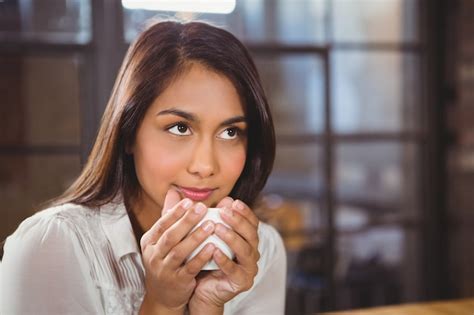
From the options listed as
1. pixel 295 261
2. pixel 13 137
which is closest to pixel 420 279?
pixel 295 261

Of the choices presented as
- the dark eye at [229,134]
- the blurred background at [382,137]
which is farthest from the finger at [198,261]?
the blurred background at [382,137]

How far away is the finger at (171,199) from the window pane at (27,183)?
0.11 meters

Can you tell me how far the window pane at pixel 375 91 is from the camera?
70.2 inches

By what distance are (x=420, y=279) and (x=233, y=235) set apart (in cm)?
147

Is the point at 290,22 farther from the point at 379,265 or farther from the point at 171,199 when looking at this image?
the point at 171,199

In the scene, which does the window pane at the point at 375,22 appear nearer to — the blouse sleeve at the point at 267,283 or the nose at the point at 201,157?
the blouse sleeve at the point at 267,283

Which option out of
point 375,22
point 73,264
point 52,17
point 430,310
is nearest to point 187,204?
point 73,264

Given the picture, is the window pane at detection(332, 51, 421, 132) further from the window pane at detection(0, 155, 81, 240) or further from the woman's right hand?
the woman's right hand

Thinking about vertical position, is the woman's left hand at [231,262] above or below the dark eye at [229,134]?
below

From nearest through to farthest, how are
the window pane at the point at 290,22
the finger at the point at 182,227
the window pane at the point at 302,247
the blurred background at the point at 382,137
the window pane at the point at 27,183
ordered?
the finger at the point at 182,227 < the window pane at the point at 27,183 < the window pane at the point at 302,247 < the window pane at the point at 290,22 < the blurred background at the point at 382,137

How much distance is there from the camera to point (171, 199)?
50 cm

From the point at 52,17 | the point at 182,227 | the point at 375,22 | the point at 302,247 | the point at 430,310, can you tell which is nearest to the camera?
the point at 182,227

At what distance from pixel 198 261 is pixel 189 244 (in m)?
0.02

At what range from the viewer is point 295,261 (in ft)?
3.88
